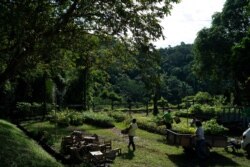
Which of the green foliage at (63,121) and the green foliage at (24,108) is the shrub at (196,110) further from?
the green foliage at (24,108)

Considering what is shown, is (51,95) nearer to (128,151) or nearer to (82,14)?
(128,151)

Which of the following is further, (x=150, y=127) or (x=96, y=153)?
(x=150, y=127)

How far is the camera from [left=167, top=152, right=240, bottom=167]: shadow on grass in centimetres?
2122

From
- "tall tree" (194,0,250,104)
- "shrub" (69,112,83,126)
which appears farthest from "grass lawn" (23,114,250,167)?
"tall tree" (194,0,250,104)

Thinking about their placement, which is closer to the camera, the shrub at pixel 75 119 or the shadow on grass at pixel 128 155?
the shadow on grass at pixel 128 155

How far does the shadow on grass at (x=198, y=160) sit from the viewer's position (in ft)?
69.6

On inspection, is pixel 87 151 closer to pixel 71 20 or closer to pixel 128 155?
pixel 128 155

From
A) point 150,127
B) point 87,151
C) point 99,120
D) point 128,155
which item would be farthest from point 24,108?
point 87,151

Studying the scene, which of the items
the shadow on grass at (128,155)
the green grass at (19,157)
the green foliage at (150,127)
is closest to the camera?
the green grass at (19,157)

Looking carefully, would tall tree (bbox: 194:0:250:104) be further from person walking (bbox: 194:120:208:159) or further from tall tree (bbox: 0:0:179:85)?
tall tree (bbox: 0:0:179:85)

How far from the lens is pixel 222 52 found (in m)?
61.1

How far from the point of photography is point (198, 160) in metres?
21.9

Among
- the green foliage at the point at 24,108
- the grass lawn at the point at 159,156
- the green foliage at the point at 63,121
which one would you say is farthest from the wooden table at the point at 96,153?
the green foliage at the point at 24,108

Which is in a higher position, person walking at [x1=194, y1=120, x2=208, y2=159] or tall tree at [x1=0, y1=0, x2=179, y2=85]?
tall tree at [x1=0, y1=0, x2=179, y2=85]
